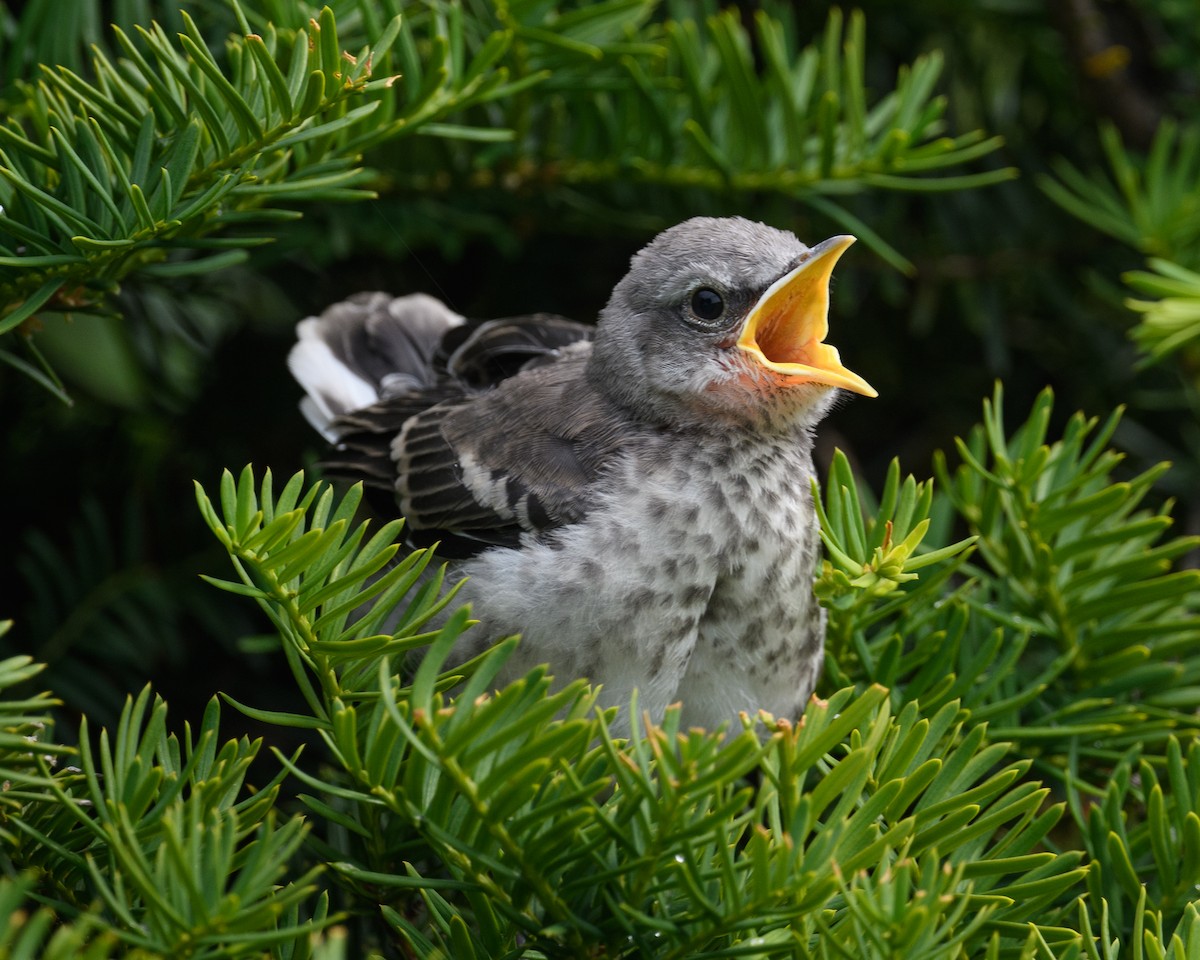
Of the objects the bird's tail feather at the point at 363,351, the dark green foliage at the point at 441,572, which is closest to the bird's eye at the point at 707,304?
the dark green foliage at the point at 441,572

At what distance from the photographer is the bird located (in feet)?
4.66

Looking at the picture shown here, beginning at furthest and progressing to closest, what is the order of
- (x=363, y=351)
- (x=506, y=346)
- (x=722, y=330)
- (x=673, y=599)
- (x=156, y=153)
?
(x=363, y=351)
(x=506, y=346)
(x=722, y=330)
(x=673, y=599)
(x=156, y=153)

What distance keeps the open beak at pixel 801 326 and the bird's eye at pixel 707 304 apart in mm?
54

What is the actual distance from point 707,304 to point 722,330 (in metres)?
0.04

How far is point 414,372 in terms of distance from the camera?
7.16ft

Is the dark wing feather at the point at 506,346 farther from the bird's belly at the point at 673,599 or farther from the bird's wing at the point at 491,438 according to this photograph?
the bird's belly at the point at 673,599

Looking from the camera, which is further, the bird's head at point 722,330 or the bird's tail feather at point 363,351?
the bird's tail feather at point 363,351

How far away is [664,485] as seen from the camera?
151cm

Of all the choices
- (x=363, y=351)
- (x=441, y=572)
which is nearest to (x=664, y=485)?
(x=441, y=572)

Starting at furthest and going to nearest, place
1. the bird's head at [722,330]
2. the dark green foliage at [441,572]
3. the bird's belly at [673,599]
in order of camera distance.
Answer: the bird's head at [722,330], the bird's belly at [673,599], the dark green foliage at [441,572]

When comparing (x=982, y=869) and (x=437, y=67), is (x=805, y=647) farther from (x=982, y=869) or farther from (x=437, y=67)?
(x=437, y=67)

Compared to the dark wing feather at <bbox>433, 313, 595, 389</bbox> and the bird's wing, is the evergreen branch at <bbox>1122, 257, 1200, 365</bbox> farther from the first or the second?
the dark wing feather at <bbox>433, 313, 595, 389</bbox>

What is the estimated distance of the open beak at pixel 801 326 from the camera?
1453 millimetres

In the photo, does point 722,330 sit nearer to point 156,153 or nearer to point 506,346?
point 506,346
